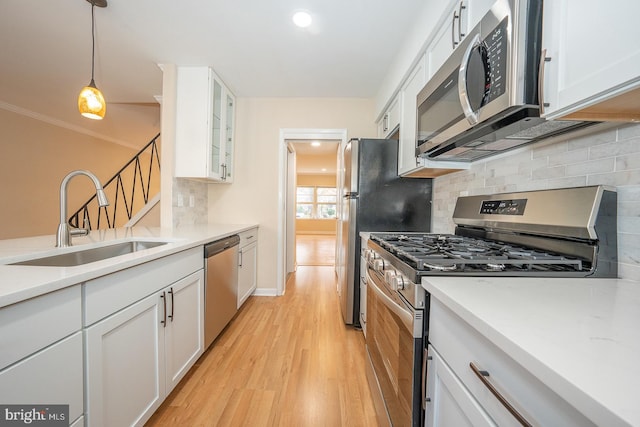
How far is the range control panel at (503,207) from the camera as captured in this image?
1134 millimetres

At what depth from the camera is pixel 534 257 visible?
2.95ft

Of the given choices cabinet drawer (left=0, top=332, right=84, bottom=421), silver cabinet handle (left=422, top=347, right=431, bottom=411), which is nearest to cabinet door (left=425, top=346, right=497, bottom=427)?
silver cabinet handle (left=422, top=347, right=431, bottom=411)

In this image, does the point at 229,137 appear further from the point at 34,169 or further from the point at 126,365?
the point at 34,169

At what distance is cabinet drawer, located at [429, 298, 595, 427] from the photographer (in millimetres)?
394

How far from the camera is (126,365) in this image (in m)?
1.06

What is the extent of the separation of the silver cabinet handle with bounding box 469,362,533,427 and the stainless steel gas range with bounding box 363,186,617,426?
243 millimetres

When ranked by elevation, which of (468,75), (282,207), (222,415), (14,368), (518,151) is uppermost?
(468,75)

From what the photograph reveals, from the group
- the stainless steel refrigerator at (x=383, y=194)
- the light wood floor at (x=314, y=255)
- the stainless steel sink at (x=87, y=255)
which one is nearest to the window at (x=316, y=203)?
the light wood floor at (x=314, y=255)

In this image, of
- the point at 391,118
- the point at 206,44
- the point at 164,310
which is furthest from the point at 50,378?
the point at 391,118

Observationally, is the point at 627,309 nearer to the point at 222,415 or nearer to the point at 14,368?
the point at 14,368

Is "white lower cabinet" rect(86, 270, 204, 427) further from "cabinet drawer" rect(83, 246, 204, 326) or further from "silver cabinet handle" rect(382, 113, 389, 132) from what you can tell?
"silver cabinet handle" rect(382, 113, 389, 132)

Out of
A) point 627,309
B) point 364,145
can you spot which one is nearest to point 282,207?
point 364,145

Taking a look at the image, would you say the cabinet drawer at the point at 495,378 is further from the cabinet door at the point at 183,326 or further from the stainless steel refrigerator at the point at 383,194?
the stainless steel refrigerator at the point at 383,194

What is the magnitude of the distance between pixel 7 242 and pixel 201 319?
1.07 metres
